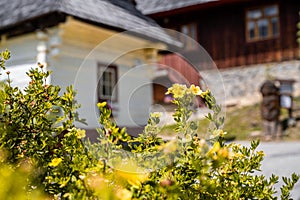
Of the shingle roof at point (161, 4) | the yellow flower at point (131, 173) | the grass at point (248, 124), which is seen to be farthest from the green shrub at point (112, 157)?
the shingle roof at point (161, 4)

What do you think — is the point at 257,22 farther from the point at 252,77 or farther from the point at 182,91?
the point at 182,91

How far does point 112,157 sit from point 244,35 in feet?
47.9

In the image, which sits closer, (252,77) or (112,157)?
(112,157)

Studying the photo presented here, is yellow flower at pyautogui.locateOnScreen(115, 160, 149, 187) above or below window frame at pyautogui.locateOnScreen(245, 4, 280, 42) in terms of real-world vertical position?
below

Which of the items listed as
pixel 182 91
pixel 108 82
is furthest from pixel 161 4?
pixel 182 91

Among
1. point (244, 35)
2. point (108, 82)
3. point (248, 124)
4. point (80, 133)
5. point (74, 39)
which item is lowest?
point (248, 124)

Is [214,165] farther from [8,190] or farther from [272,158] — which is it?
[272,158]

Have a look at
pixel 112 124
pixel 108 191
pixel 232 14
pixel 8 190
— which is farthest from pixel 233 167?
pixel 232 14

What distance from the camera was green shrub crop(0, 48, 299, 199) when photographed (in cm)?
120

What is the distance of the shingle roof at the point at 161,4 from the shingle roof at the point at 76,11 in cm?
630

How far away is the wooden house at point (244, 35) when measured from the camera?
47.3 feet

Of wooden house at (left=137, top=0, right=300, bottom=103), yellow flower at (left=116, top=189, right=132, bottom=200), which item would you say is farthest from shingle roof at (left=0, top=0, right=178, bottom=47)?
wooden house at (left=137, top=0, right=300, bottom=103)

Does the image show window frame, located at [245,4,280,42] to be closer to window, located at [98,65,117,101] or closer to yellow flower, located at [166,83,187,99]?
window, located at [98,65,117,101]

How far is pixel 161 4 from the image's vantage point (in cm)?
1581
